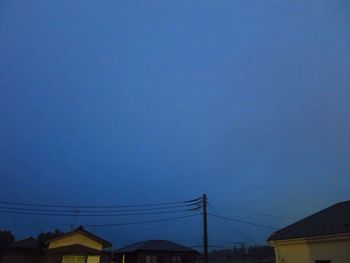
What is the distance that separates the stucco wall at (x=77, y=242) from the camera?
35.1m

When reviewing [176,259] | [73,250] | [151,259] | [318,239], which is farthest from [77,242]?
[318,239]

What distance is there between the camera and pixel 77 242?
36.2 meters

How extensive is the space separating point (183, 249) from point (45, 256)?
17485mm

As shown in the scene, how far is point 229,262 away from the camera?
6338 cm

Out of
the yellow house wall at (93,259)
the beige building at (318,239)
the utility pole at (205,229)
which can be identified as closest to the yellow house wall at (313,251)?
the beige building at (318,239)

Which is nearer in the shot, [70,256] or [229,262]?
[70,256]

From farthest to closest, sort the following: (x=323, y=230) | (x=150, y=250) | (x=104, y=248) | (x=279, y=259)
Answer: (x=150, y=250) → (x=104, y=248) → (x=279, y=259) → (x=323, y=230)

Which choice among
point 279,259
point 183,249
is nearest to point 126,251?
point 183,249

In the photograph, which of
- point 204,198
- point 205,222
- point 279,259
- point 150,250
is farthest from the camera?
point 150,250

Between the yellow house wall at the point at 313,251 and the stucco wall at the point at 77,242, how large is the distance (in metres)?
18.3

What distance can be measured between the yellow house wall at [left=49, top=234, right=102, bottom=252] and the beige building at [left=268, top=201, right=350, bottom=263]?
58.6 ft

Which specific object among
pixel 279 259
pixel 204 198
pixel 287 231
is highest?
pixel 204 198

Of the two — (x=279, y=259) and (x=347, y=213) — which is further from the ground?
(x=347, y=213)

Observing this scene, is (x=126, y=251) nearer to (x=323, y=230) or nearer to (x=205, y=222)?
(x=205, y=222)
